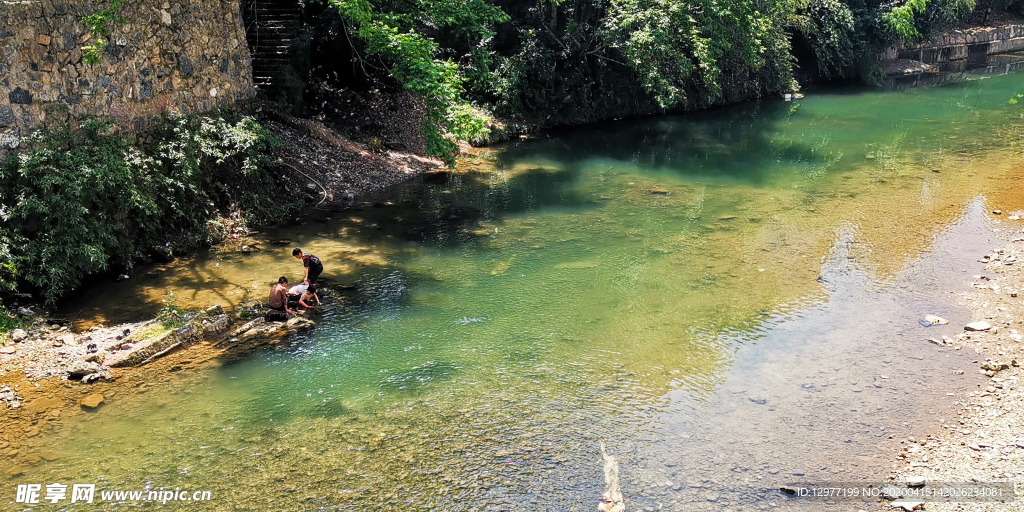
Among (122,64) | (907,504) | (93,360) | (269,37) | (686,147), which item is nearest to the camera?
A: (907,504)

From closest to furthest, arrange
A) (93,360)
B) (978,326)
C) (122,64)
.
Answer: (93,360) < (978,326) < (122,64)

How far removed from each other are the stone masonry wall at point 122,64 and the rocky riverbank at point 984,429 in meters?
12.5

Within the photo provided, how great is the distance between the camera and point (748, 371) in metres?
9.71

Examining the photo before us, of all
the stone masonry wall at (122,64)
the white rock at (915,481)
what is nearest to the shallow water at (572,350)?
the white rock at (915,481)

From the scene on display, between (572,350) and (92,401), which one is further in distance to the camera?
(572,350)

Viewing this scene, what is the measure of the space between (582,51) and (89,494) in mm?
20019

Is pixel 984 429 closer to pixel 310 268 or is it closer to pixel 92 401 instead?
pixel 310 268

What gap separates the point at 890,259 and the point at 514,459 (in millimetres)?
8855

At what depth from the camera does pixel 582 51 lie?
23953mm

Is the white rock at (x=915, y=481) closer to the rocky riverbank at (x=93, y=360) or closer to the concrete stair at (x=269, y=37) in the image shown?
the rocky riverbank at (x=93, y=360)

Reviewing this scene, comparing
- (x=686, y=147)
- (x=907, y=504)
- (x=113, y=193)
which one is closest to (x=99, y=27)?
(x=113, y=193)

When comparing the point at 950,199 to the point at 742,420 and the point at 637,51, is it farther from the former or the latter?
the point at 742,420

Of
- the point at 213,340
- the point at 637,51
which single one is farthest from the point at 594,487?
the point at 637,51

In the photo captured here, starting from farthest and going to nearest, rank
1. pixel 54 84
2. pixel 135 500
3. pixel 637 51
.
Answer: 1. pixel 637 51
2. pixel 54 84
3. pixel 135 500
